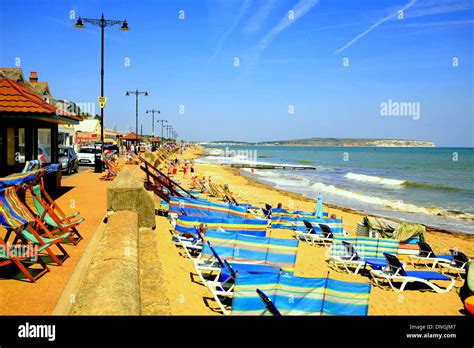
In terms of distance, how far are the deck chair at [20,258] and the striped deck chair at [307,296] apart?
97.9 inches

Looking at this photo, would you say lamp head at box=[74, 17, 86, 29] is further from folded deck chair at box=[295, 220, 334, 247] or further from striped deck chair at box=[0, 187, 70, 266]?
striped deck chair at box=[0, 187, 70, 266]

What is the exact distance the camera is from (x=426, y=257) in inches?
450

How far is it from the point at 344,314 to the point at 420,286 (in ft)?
16.7

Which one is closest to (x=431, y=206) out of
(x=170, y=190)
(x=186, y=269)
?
(x=170, y=190)

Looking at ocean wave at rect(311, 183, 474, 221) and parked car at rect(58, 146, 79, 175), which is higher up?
parked car at rect(58, 146, 79, 175)

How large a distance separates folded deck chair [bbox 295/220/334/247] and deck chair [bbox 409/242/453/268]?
2.40 metres

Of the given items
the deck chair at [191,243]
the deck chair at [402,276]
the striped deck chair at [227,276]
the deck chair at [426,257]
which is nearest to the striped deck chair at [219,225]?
the deck chair at [191,243]

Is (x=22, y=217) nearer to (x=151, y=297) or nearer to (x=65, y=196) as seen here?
(x=151, y=297)

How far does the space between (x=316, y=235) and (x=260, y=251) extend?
537cm

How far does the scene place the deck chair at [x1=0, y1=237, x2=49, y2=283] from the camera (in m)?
4.83

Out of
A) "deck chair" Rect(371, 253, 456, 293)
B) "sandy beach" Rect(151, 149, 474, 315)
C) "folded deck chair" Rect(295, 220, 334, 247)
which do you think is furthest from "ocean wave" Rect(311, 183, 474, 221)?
"deck chair" Rect(371, 253, 456, 293)

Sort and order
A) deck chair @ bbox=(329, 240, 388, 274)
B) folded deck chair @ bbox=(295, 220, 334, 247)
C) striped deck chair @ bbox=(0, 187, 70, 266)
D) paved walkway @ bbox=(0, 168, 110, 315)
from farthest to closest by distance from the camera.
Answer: folded deck chair @ bbox=(295, 220, 334, 247) → deck chair @ bbox=(329, 240, 388, 274) → striped deck chair @ bbox=(0, 187, 70, 266) → paved walkway @ bbox=(0, 168, 110, 315)

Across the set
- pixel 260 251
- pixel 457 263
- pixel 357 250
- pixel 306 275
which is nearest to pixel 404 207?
pixel 457 263

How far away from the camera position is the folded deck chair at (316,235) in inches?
505
